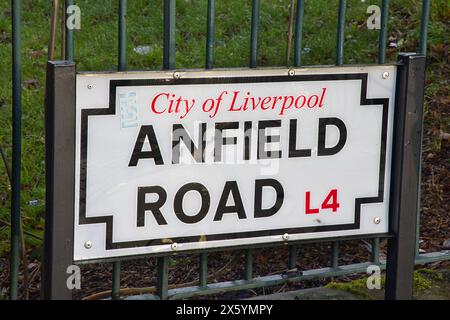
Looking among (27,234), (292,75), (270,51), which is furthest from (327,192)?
(270,51)

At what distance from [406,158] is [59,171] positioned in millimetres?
1180

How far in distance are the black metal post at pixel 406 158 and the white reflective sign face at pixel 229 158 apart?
0.04m

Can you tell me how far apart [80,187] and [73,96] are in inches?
11.0

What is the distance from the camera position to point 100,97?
2.80 m

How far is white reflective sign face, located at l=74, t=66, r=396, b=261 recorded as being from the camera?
2838 millimetres

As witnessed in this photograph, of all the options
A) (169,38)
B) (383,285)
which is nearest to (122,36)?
(169,38)

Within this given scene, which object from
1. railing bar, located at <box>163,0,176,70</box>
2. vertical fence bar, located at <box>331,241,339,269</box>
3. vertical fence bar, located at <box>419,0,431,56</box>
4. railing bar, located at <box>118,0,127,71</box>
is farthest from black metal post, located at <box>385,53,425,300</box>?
railing bar, located at <box>118,0,127,71</box>

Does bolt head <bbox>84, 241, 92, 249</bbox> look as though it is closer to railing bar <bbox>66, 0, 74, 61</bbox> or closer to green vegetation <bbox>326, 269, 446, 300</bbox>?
railing bar <bbox>66, 0, 74, 61</bbox>

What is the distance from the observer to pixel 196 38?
660 centimetres

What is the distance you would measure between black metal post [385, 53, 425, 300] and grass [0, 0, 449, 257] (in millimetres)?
2127

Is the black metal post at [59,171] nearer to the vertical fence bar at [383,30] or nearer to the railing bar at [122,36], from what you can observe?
the railing bar at [122,36]

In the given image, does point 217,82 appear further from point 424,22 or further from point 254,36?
point 424,22

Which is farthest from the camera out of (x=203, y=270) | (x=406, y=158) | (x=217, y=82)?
(x=203, y=270)
